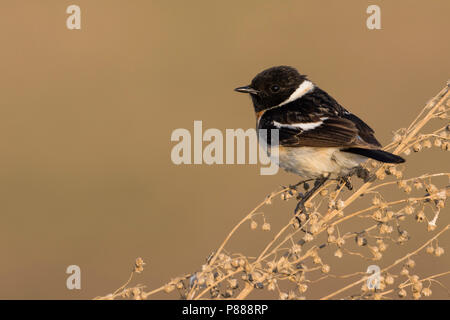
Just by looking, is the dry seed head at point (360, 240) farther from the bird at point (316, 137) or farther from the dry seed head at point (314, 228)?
the bird at point (316, 137)

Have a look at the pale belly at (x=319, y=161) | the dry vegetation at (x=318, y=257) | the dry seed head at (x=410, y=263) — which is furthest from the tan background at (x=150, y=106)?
the dry seed head at (x=410, y=263)

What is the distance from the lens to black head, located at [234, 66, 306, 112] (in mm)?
5984

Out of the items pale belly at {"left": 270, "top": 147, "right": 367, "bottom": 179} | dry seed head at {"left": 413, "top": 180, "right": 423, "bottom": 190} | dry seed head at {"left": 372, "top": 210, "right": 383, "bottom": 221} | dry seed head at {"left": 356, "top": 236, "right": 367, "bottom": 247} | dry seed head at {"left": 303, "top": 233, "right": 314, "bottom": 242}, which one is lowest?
dry seed head at {"left": 356, "top": 236, "right": 367, "bottom": 247}

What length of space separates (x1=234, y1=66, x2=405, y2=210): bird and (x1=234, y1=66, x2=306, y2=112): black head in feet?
0.27

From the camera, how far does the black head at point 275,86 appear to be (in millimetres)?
5984

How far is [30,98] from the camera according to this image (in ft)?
41.8

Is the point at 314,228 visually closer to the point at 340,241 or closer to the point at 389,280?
the point at 340,241

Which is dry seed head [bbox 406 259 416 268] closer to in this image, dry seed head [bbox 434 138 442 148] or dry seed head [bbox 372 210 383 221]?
dry seed head [bbox 372 210 383 221]

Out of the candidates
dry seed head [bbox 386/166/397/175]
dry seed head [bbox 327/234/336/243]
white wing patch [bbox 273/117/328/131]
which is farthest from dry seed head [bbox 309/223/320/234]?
white wing patch [bbox 273/117/328/131]

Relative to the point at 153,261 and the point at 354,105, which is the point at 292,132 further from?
the point at 354,105

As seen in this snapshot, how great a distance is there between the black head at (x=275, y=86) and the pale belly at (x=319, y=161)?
86cm

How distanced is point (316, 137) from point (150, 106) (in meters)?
7.83

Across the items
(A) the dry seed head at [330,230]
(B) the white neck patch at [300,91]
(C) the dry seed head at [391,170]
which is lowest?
(A) the dry seed head at [330,230]

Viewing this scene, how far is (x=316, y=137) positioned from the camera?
5.09 meters
